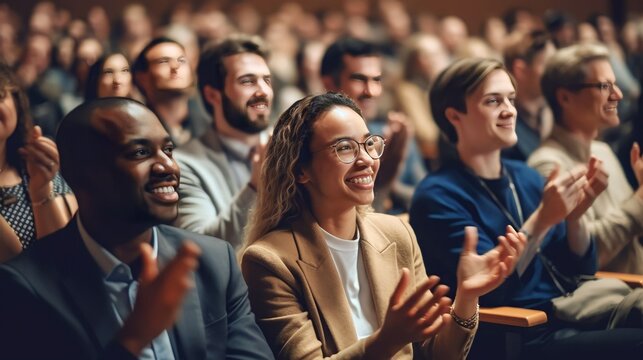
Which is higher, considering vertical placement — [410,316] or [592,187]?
[592,187]

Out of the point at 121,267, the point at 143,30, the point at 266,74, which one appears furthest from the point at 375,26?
the point at 121,267

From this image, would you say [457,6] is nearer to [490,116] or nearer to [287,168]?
[490,116]

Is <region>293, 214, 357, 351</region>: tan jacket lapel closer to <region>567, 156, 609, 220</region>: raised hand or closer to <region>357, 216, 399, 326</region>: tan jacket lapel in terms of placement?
<region>357, 216, 399, 326</region>: tan jacket lapel

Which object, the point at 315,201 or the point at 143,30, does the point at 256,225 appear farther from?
the point at 143,30

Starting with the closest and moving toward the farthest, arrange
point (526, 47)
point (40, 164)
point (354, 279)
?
point (354, 279) < point (40, 164) < point (526, 47)

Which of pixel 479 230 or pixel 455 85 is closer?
pixel 479 230

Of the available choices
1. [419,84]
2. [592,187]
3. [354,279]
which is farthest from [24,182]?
[419,84]

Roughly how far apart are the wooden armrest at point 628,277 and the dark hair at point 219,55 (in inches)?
54.5

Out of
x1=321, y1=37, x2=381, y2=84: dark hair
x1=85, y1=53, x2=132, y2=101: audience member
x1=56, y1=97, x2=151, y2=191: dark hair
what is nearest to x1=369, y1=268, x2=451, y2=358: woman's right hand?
x1=56, y1=97, x2=151, y2=191: dark hair

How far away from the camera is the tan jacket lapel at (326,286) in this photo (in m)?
2.09

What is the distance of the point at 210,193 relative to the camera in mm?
2992

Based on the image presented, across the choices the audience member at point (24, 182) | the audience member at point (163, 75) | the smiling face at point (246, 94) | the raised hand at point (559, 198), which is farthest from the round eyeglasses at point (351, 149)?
the audience member at point (163, 75)

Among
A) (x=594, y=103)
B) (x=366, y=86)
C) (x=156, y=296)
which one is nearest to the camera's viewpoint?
(x=156, y=296)

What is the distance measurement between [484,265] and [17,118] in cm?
141
